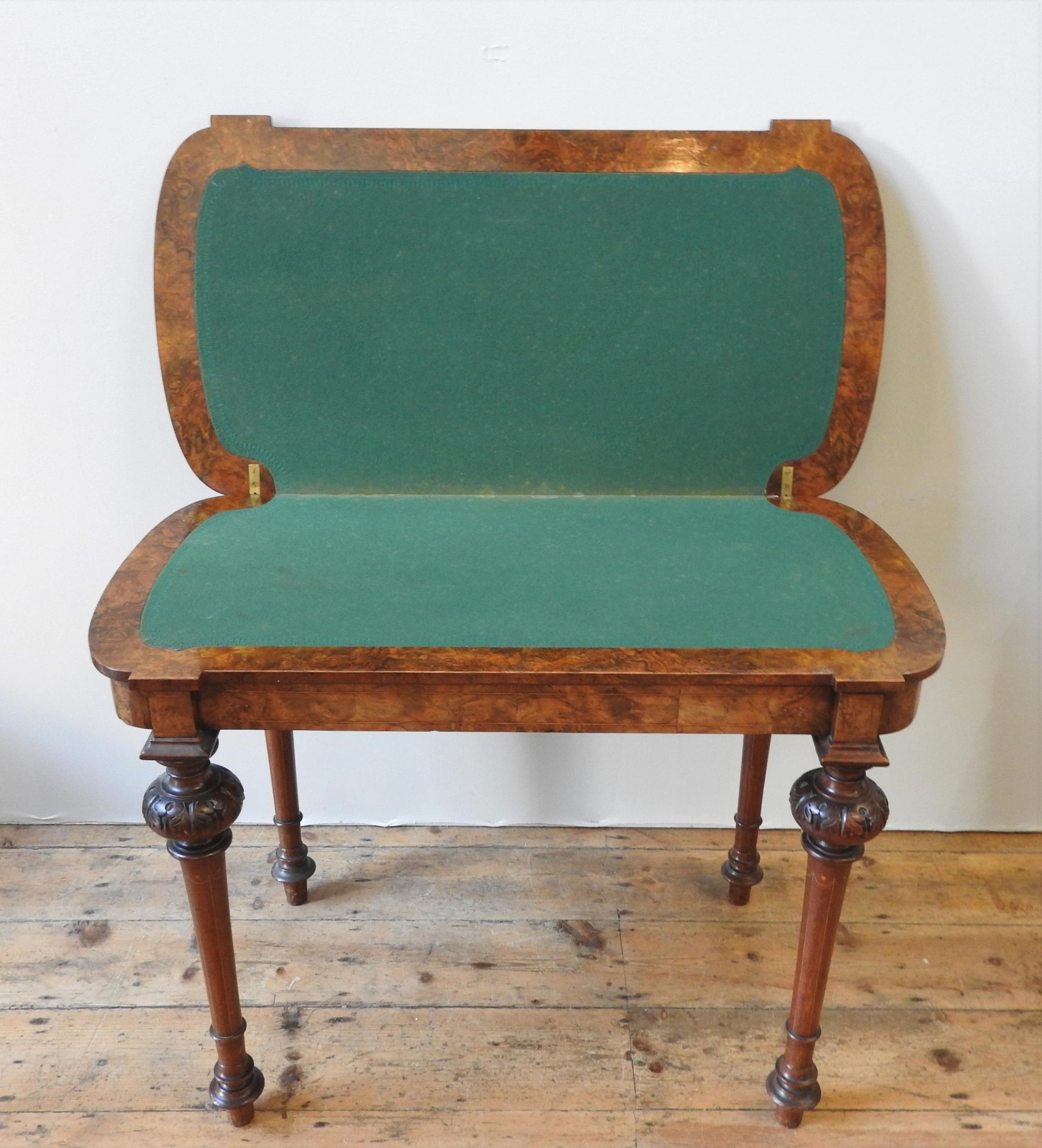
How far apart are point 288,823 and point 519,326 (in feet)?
3.07

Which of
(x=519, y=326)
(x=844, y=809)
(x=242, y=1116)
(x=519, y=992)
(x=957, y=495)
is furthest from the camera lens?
(x=957, y=495)

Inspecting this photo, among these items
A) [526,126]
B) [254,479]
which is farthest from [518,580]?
[526,126]

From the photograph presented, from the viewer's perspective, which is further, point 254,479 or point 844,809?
point 254,479

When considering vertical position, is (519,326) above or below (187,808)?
above

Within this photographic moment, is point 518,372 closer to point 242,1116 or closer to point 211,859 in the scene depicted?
point 211,859

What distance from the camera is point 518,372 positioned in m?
1.75

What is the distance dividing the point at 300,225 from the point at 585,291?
0.44 meters

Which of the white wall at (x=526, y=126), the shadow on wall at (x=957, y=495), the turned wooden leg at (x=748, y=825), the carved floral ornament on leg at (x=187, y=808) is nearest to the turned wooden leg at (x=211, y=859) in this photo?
the carved floral ornament on leg at (x=187, y=808)

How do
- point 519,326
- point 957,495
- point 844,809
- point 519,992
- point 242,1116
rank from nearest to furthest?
point 844,809
point 242,1116
point 519,326
point 519,992
point 957,495

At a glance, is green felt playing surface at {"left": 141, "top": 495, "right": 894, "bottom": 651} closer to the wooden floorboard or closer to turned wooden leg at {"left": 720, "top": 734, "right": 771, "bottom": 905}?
turned wooden leg at {"left": 720, "top": 734, "right": 771, "bottom": 905}

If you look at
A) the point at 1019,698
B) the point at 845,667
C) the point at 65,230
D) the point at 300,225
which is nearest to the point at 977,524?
the point at 1019,698

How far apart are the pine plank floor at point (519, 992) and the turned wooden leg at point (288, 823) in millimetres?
56

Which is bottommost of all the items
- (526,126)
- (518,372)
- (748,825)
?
(748,825)

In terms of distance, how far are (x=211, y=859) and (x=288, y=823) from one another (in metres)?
0.54
